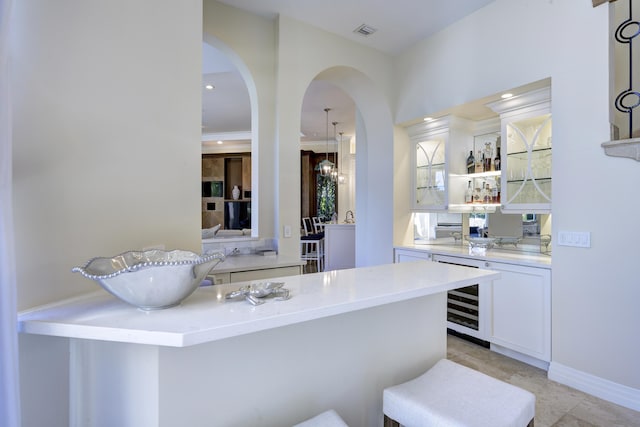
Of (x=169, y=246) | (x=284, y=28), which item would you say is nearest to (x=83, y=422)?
(x=169, y=246)

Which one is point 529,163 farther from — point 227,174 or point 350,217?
point 227,174

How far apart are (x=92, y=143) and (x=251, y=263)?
1.56 m

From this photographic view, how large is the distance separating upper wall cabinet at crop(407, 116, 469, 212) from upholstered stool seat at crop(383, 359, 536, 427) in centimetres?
251

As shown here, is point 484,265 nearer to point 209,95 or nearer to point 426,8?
point 426,8

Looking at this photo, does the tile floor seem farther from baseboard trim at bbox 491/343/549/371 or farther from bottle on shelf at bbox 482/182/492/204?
bottle on shelf at bbox 482/182/492/204

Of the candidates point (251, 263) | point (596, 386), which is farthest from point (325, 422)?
point (596, 386)

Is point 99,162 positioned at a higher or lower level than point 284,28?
lower

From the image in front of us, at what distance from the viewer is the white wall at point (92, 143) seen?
0.85 m

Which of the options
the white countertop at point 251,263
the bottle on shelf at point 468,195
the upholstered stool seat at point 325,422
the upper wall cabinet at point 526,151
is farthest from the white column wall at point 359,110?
the upholstered stool seat at point 325,422

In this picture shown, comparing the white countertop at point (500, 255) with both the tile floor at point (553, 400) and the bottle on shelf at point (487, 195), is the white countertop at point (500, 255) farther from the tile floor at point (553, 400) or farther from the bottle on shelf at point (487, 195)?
the tile floor at point (553, 400)

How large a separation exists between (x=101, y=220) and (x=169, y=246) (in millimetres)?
258

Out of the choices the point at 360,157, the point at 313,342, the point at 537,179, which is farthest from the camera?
the point at 360,157

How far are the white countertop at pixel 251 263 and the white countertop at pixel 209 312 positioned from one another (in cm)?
112

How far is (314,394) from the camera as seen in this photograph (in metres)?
1.16
